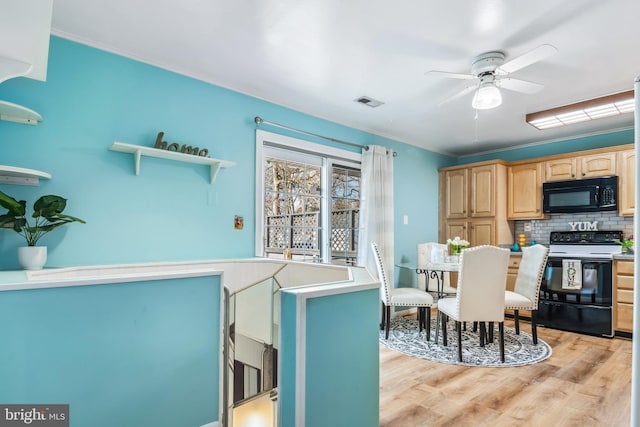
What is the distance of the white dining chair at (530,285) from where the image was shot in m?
3.36

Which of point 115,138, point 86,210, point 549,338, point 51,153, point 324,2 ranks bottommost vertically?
point 549,338

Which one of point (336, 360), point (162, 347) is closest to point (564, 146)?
point (336, 360)

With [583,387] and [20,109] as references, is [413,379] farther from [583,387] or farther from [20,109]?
[20,109]

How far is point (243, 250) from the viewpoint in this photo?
3.21 metres

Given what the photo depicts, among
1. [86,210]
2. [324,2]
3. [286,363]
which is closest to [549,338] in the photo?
[286,363]

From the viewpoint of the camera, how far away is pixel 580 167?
4.36 m

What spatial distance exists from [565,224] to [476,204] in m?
1.11

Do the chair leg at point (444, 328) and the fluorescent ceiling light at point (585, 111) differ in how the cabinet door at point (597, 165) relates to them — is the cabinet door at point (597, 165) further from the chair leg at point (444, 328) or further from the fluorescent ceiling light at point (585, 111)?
the chair leg at point (444, 328)

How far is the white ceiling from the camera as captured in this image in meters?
2.03

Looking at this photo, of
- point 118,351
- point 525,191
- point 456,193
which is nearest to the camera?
point 118,351

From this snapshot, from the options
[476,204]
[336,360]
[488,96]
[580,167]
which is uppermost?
[488,96]

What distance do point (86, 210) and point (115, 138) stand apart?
54 centimetres

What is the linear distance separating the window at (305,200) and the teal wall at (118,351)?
1583 millimetres

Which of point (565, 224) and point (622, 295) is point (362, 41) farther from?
point (565, 224)
